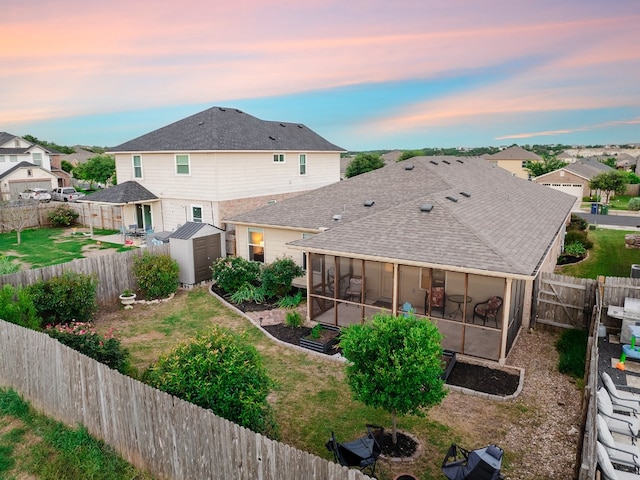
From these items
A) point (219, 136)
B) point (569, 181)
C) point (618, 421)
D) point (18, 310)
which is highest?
point (219, 136)

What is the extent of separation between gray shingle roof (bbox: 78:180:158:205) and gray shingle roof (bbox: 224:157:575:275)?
9811 millimetres

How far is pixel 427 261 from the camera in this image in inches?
443

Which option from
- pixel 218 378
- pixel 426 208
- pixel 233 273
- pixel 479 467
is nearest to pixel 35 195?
pixel 233 273

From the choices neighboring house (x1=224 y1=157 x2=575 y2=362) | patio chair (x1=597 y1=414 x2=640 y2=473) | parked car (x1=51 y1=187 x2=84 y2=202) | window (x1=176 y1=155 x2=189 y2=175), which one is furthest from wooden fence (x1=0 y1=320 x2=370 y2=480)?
parked car (x1=51 y1=187 x2=84 y2=202)

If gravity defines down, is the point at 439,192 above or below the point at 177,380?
above

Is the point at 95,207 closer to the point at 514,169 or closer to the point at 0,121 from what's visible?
the point at 0,121

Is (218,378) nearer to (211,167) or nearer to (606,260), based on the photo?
(211,167)

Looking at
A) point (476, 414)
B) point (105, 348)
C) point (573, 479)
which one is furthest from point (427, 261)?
point (105, 348)

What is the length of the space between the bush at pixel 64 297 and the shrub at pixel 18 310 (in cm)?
103

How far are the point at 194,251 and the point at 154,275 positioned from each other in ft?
7.38

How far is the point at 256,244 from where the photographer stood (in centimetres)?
1914

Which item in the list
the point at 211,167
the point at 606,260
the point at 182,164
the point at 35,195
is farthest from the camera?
the point at 35,195

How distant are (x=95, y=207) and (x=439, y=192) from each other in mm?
27035

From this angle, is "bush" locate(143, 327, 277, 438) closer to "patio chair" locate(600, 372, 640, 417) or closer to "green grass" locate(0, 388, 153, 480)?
"green grass" locate(0, 388, 153, 480)
